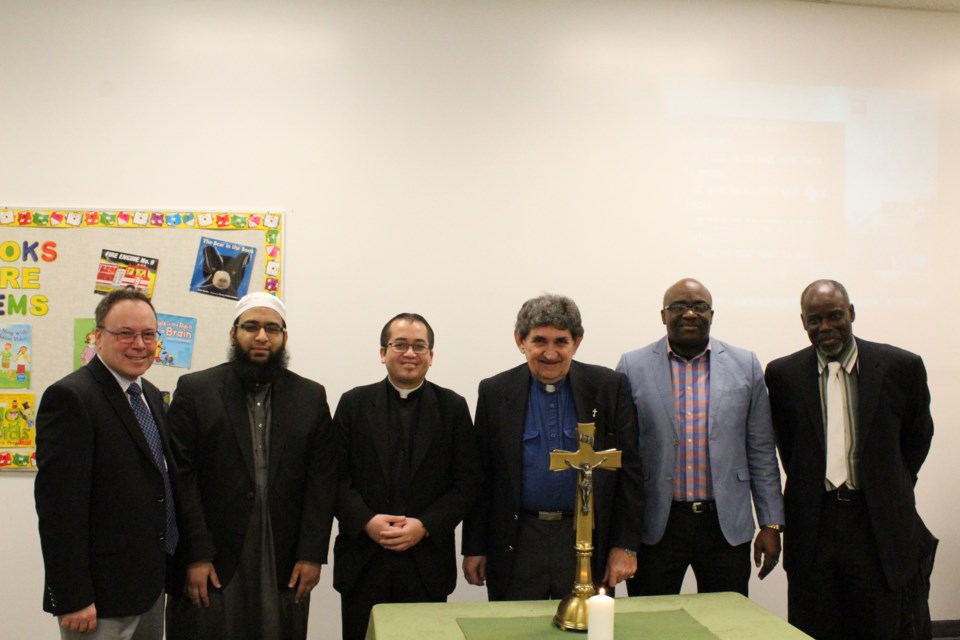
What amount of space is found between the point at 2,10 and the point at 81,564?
278 centimetres

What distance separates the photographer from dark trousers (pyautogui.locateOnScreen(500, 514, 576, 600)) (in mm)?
2627

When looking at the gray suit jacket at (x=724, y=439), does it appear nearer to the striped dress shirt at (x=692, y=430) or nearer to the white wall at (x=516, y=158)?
the striped dress shirt at (x=692, y=430)

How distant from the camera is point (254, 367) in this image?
2.73 metres

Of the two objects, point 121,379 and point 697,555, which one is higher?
point 121,379

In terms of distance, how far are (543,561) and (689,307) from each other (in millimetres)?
1078

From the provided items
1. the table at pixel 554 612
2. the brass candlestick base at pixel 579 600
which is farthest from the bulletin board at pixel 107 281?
the brass candlestick base at pixel 579 600

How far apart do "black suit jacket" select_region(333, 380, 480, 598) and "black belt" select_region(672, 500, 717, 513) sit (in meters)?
0.75

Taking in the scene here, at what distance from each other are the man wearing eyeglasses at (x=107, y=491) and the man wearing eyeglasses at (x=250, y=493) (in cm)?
12

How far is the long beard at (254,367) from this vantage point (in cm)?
273

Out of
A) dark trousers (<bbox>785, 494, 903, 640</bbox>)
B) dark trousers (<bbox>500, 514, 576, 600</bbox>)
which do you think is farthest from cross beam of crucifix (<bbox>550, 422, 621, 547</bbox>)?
dark trousers (<bbox>785, 494, 903, 640</bbox>)

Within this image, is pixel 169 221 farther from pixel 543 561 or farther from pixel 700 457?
pixel 700 457

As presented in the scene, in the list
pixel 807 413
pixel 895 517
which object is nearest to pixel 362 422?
pixel 807 413

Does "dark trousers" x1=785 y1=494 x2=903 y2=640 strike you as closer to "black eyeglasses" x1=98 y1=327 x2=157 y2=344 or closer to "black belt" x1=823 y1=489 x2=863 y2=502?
"black belt" x1=823 y1=489 x2=863 y2=502

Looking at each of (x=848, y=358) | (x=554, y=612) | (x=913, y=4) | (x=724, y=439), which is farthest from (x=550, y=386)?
(x=913, y=4)
